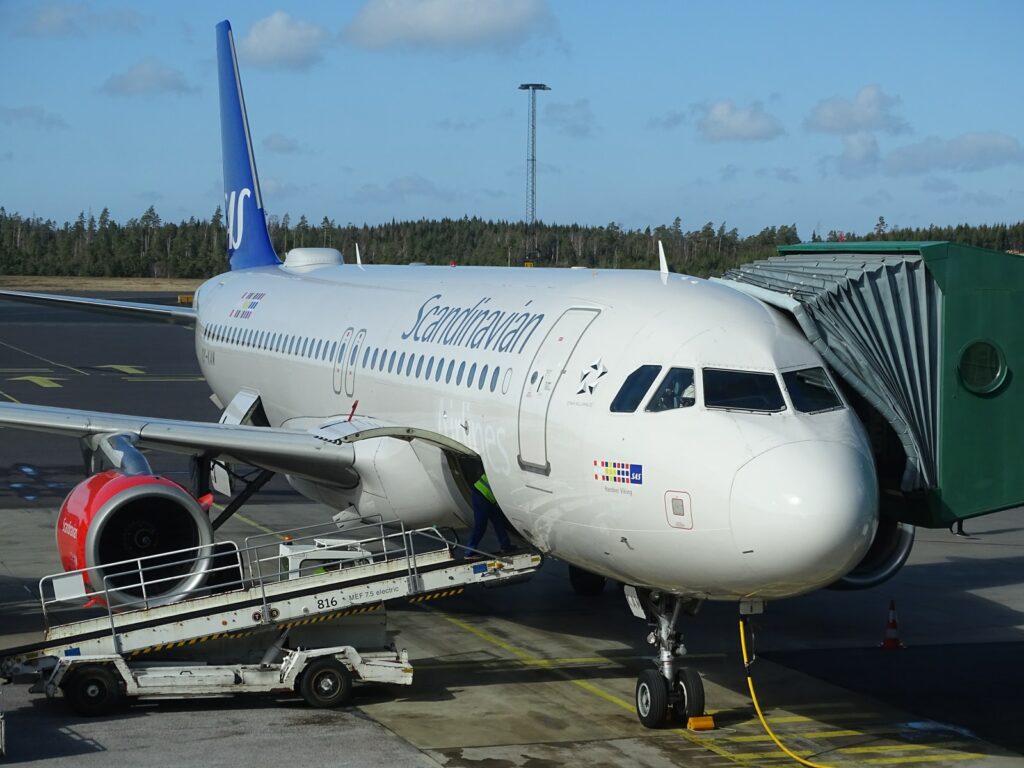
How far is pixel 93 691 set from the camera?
1330cm

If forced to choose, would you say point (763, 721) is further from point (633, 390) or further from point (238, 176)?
point (238, 176)

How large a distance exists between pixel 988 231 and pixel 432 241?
50.7m

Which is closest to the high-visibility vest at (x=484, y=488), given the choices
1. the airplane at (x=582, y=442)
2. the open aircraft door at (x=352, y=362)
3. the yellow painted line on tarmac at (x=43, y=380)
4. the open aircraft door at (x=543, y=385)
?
the airplane at (x=582, y=442)

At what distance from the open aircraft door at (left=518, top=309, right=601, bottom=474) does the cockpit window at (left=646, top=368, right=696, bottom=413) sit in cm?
134

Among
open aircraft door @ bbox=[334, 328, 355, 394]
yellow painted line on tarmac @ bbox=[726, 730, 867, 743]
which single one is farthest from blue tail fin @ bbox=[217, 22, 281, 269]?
yellow painted line on tarmac @ bbox=[726, 730, 867, 743]

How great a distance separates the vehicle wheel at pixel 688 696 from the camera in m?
13.0

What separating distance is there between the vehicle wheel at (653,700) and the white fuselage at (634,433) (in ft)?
3.53

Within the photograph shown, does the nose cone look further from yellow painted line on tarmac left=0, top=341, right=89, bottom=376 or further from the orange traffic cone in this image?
yellow painted line on tarmac left=0, top=341, right=89, bottom=376

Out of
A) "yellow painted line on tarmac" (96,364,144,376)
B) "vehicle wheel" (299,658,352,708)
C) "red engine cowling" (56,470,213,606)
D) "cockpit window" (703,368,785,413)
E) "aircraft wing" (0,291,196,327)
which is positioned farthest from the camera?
"yellow painted line on tarmac" (96,364,144,376)

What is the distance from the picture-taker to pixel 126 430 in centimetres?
1727

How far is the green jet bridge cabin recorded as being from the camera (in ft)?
40.9

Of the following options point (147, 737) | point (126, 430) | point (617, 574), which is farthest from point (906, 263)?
point (126, 430)

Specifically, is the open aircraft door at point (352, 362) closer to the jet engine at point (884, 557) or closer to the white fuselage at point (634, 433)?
the white fuselage at point (634, 433)

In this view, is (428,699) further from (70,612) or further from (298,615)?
(70,612)
